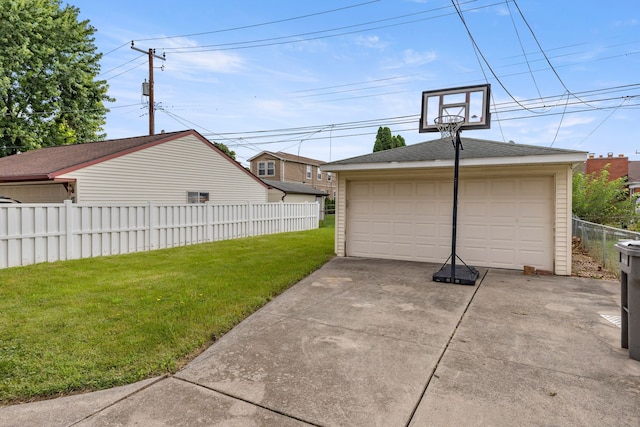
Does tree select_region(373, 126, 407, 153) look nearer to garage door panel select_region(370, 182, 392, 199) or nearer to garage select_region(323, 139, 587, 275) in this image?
garage select_region(323, 139, 587, 275)

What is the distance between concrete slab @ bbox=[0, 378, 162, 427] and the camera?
249 cm

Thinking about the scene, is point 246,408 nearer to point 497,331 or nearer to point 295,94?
point 497,331

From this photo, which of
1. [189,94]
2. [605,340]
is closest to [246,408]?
[605,340]

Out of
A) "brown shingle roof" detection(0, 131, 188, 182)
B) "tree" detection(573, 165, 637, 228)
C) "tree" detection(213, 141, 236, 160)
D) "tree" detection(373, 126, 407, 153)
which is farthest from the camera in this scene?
"tree" detection(213, 141, 236, 160)

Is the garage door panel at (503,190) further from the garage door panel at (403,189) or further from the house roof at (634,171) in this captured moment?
the house roof at (634,171)

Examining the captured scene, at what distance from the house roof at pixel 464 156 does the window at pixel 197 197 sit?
8815 millimetres

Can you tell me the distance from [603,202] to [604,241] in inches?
282

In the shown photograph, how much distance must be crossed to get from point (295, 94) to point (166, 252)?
51.4 feet

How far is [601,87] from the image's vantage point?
49.7 feet

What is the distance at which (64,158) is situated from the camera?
1382 centimetres

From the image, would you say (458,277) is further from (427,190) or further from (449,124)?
(449,124)

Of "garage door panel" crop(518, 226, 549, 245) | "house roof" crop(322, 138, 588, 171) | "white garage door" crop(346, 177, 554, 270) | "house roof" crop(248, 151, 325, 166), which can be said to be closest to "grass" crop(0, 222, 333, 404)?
"white garage door" crop(346, 177, 554, 270)

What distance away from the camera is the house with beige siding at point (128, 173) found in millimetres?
11906

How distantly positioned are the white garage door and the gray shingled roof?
2.21ft
